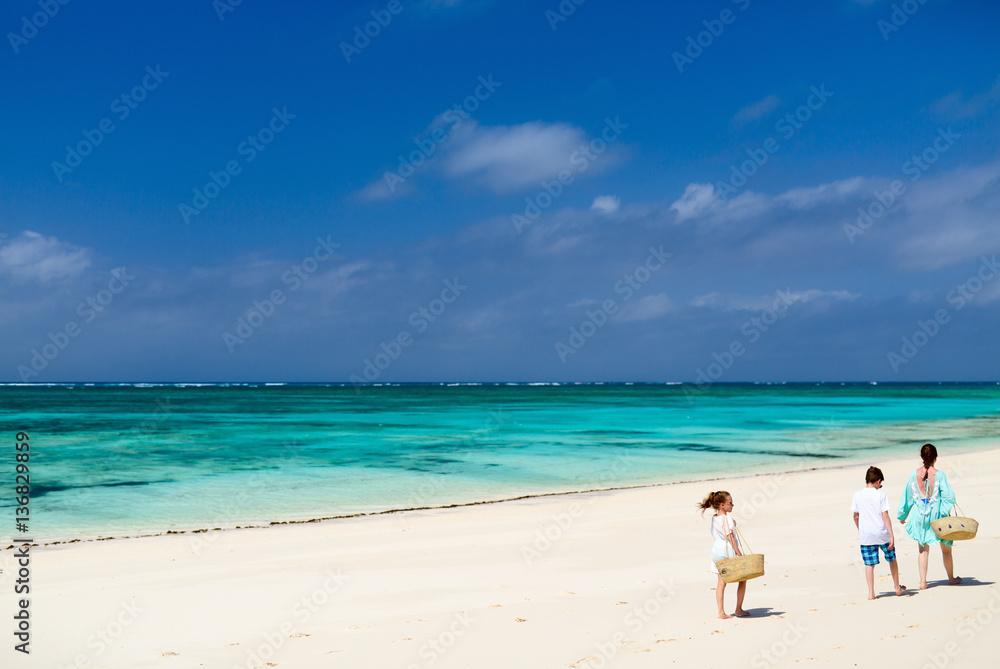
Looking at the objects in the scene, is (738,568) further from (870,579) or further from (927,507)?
(927,507)

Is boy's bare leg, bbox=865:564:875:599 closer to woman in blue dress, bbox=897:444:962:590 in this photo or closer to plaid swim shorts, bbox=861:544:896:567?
plaid swim shorts, bbox=861:544:896:567

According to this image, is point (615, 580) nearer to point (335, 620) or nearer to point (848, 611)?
point (848, 611)

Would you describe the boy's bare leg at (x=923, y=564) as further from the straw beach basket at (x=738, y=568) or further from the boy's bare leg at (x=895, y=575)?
the straw beach basket at (x=738, y=568)

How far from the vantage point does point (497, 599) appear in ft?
30.6

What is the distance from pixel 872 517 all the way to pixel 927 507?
1.00 metres

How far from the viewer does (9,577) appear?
436 inches

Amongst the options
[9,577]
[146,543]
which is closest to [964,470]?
[146,543]

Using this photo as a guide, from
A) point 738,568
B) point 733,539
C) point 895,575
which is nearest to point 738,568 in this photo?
point 738,568

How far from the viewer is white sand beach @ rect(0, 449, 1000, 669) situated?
7262 mm

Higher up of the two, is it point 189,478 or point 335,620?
point 189,478

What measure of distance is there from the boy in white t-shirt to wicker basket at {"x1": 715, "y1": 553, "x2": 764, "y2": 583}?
1.73 metres

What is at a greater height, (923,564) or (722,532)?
(722,532)

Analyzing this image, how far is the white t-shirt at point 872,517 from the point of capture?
8461mm

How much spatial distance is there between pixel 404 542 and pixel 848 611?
7.77 m
